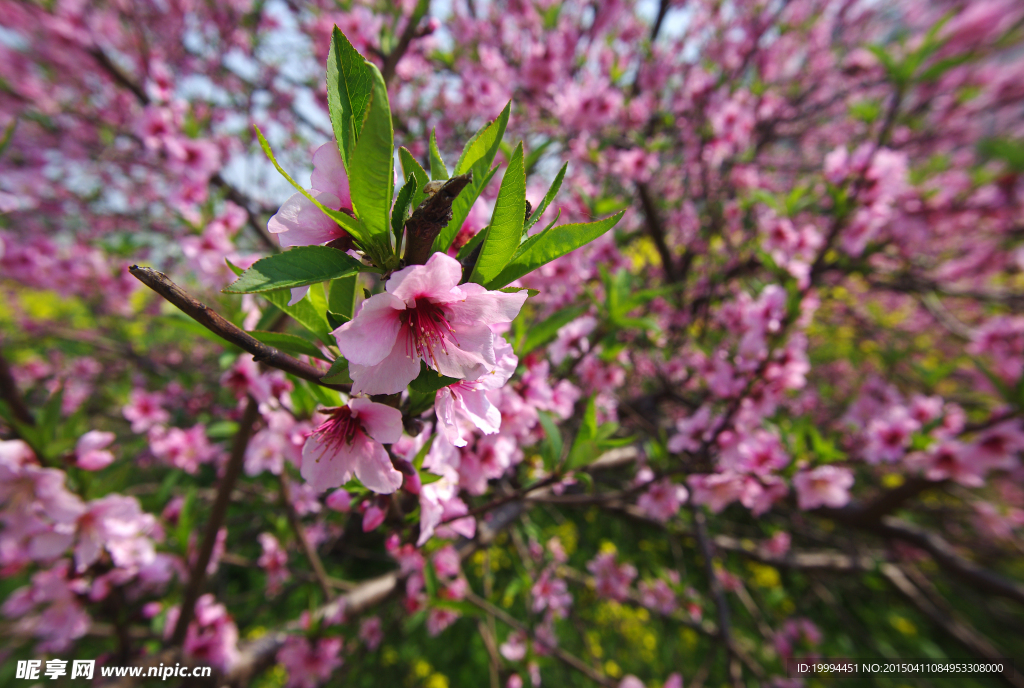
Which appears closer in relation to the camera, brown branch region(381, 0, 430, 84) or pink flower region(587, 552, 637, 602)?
brown branch region(381, 0, 430, 84)

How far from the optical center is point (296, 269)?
1.78ft

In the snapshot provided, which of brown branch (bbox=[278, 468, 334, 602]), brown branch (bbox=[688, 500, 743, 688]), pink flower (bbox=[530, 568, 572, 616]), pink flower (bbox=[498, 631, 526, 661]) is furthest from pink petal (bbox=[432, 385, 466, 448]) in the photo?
pink flower (bbox=[498, 631, 526, 661])

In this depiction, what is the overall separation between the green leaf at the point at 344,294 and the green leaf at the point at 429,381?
154mm

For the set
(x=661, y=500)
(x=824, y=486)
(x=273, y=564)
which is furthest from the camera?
(x=273, y=564)

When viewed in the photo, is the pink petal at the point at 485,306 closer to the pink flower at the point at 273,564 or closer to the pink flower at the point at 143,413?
the pink flower at the point at 273,564

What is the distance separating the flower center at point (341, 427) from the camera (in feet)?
2.47

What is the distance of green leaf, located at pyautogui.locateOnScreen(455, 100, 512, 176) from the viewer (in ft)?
2.06

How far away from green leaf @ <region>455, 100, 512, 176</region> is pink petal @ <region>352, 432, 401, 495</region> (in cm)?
53

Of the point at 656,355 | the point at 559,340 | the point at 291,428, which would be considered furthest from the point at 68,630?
the point at 656,355

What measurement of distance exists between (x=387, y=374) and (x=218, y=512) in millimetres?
1136

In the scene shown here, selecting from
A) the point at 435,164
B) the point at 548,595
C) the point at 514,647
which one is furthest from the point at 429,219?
the point at 514,647

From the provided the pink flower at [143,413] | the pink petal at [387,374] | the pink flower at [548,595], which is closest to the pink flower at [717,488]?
the pink flower at [548,595]

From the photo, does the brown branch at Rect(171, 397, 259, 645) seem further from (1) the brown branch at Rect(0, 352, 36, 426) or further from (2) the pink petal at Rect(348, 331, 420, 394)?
(2) the pink petal at Rect(348, 331, 420, 394)

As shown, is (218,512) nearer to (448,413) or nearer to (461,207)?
(448,413)
